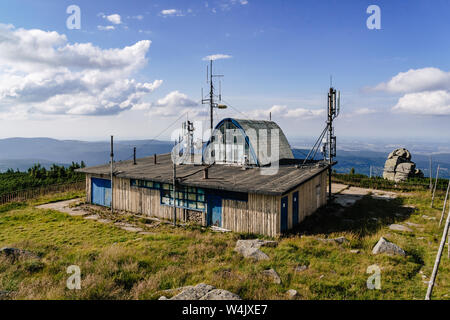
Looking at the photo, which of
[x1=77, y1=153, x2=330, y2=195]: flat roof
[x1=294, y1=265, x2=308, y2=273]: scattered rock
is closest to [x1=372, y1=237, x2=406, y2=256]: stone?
[x1=294, y1=265, x2=308, y2=273]: scattered rock

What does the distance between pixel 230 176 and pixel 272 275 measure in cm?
1023

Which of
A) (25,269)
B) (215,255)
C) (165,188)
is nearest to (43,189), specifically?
(165,188)

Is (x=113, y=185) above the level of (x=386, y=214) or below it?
above

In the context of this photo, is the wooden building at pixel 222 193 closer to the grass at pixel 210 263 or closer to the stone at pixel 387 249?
the grass at pixel 210 263

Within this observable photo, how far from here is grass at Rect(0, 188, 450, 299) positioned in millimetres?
8578

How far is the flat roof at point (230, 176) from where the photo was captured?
53.0ft

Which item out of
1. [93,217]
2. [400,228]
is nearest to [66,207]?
[93,217]

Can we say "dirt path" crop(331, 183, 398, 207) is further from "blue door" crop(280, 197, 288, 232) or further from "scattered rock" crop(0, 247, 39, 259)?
"scattered rock" crop(0, 247, 39, 259)

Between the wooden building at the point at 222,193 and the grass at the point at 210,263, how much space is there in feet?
3.79

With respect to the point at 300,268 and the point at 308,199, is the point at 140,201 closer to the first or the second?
the point at 308,199

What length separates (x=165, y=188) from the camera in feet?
64.1
